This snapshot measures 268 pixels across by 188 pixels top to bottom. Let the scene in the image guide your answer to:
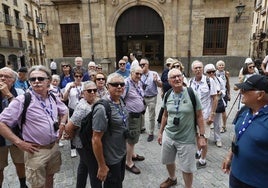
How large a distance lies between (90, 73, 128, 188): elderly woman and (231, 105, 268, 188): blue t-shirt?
4.09 ft

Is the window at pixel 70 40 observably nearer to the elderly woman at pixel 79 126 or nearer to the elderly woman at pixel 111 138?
the elderly woman at pixel 79 126

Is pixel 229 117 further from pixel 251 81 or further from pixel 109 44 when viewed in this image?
pixel 109 44

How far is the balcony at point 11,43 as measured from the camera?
27859mm

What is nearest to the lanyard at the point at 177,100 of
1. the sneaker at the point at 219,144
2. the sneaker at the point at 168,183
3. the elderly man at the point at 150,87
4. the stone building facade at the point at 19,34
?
the sneaker at the point at 168,183

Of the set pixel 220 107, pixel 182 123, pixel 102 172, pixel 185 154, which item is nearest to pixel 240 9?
pixel 220 107

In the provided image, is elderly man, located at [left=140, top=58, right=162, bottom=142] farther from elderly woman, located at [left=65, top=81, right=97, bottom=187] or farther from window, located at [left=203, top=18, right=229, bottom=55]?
window, located at [left=203, top=18, right=229, bottom=55]

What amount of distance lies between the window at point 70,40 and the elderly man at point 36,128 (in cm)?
1226

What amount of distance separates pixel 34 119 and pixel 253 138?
2.25 m

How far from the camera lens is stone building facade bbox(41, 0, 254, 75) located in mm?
12422

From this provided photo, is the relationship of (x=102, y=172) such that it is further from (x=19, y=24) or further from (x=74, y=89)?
(x=19, y=24)

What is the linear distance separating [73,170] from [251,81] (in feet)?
10.9

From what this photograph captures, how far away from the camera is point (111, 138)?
7.57ft

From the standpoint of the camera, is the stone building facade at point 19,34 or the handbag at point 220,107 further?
the stone building facade at point 19,34

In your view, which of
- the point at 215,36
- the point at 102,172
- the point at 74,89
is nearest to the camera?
the point at 102,172
